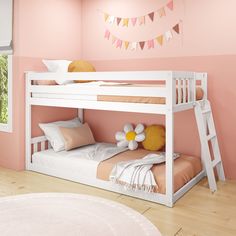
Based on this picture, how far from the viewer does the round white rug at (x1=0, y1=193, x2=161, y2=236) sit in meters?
2.02

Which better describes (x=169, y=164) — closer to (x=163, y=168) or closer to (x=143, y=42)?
(x=163, y=168)

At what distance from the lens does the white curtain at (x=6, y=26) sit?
326 centimetres

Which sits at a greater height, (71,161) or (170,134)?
(170,134)

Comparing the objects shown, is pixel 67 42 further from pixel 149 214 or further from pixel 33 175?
pixel 149 214

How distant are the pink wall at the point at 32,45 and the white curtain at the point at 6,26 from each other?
0.07 metres

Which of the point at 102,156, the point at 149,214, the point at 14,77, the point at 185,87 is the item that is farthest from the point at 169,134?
the point at 14,77

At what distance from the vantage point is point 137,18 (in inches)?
136

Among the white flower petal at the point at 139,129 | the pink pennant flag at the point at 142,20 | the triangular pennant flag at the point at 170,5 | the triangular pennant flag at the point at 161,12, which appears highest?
the triangular pennant flag at the point at 170,5

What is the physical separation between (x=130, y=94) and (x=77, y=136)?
1.05 meters

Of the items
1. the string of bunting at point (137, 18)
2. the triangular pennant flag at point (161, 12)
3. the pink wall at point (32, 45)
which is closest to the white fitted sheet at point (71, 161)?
the pink wall at point (32, 45)

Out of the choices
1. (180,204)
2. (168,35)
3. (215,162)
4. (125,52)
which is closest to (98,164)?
(180,204)

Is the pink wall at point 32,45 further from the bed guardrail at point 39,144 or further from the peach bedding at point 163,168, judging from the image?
the peach bedding at point 163,168

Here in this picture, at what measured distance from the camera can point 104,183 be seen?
2.83 metres

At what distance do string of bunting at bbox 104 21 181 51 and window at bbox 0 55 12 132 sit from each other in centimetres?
116
